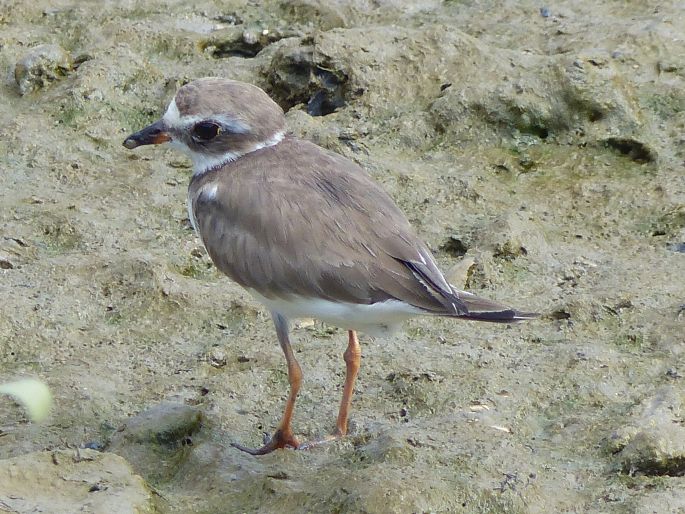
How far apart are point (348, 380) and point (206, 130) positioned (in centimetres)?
121

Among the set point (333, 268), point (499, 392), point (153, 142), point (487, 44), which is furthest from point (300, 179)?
point (487, 44)

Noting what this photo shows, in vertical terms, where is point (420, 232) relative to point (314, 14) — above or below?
below

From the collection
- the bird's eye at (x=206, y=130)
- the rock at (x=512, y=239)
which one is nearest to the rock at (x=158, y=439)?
the bird's eye at (x=206, y=130)

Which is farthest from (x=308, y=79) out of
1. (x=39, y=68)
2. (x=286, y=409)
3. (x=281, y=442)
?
(x=281, y=442)

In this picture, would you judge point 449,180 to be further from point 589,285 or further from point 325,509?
point 325,509

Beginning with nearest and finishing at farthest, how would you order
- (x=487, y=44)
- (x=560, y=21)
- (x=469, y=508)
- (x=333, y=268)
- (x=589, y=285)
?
(x=469, y=508)
(x=333, y=268)
(x=589, y=285)
(x=487, y=44)
(x=560, y=21)

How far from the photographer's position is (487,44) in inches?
277

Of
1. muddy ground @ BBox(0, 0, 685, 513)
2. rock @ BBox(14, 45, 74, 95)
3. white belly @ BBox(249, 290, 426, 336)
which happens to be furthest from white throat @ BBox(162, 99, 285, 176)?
rock @ BBox(14, 45, 74, 95)

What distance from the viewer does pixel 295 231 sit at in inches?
172

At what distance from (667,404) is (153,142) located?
8.00 ft

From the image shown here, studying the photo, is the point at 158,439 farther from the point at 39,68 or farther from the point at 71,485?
the point at 39,68

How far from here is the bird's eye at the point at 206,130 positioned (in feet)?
15.4

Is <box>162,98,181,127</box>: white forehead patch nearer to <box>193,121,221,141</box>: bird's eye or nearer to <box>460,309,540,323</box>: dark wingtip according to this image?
<box>193,121,221,141</box>: bird's eye

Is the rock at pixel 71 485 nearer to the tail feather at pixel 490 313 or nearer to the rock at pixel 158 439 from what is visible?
the rock at pixel 158 439
